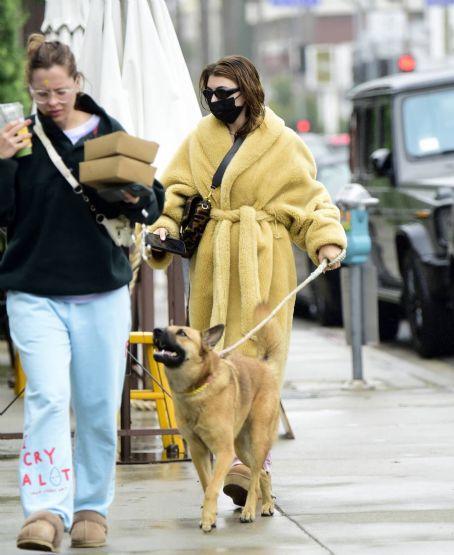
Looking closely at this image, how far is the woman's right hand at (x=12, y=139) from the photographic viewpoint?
218 inches

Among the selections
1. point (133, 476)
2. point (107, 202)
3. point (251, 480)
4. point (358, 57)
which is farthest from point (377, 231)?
point (358, 57)

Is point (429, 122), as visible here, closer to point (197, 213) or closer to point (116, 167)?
point (197, 213)

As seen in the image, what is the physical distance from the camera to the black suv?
1279 cm

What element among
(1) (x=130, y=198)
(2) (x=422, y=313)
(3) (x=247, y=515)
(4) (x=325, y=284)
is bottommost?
(4) (x=325, y=284)

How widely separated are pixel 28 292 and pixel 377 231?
347 inches

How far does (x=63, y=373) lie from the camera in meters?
5.65

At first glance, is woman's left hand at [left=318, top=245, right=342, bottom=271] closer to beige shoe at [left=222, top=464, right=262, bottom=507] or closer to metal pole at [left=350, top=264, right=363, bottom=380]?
beige shoe at [left=222, top=464, right=262, bottom=507]

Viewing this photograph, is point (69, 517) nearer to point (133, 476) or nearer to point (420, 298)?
point (133, 476)

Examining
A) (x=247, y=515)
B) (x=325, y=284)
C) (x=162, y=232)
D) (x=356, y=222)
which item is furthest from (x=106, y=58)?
(x=325, y=284)

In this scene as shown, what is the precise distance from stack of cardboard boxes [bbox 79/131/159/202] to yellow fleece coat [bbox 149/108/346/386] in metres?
1.36

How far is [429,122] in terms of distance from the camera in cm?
1421

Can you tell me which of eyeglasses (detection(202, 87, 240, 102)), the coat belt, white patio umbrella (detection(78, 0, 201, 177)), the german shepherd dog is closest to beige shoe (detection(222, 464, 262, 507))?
the german shepherd dog

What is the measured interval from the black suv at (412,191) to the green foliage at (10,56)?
335 cm

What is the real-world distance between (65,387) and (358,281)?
19.2ft
